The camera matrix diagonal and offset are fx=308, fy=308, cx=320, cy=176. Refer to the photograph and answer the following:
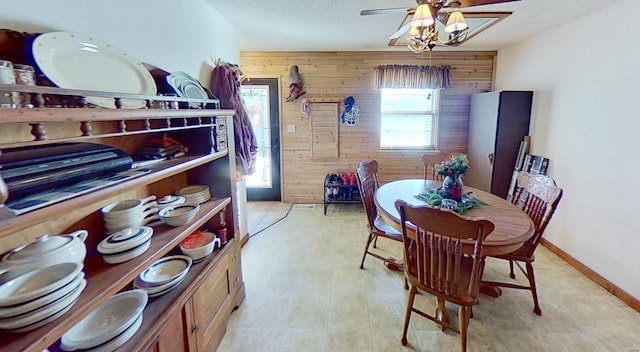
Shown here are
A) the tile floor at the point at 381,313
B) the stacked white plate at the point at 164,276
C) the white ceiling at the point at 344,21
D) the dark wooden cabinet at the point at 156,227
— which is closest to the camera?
the dark wooden cabinet at the point at 156,227

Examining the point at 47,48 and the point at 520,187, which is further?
the point at 520,187

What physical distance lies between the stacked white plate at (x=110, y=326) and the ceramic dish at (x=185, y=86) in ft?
3.64

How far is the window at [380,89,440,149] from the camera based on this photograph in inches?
187

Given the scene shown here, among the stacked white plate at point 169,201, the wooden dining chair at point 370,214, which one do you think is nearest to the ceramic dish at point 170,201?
the stacked white plate at point 169,201

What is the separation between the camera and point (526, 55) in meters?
3.84

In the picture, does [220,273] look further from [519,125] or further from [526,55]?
[526,55]

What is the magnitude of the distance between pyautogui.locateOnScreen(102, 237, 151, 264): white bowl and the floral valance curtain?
13.1 feet

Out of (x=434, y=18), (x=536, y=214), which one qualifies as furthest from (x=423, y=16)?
(x=536, y=214)

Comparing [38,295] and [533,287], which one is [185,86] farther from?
[533,287]

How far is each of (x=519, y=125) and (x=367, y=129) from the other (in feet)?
6.53

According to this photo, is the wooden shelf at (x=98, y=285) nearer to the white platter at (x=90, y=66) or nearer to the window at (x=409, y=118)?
the white platter at (x=90, y=66)

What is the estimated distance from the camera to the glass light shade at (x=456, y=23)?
198cm

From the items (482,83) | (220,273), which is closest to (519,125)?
(482,83)

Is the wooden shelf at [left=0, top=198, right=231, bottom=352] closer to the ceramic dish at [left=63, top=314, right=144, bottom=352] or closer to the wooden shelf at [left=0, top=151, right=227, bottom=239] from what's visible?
the ceramic dish at [left=63, top=314, right=144, bottom=352]
